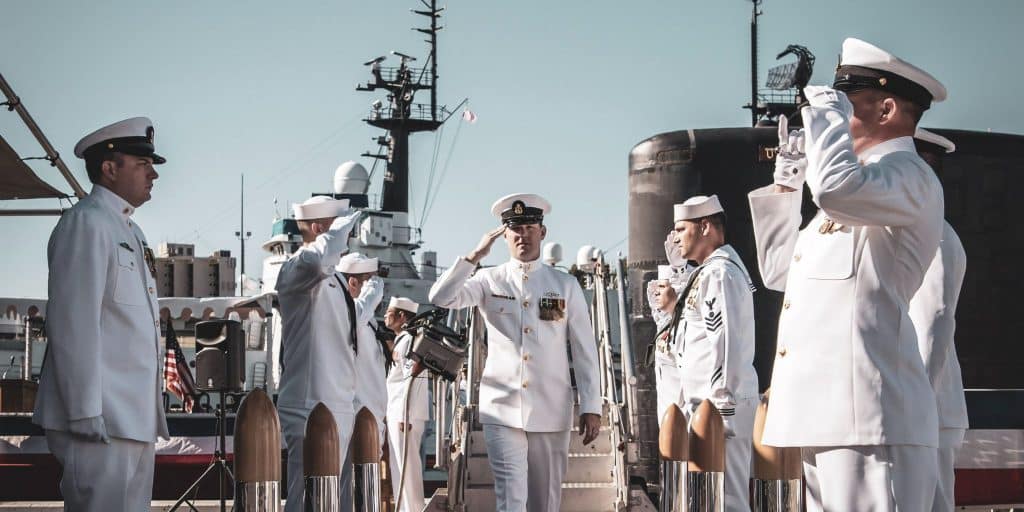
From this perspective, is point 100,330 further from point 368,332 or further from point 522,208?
point 368,332

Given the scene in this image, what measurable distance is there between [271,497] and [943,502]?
88.2 inches

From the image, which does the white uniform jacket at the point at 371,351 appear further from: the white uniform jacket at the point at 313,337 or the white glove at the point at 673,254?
the white glove at the point at 673,254

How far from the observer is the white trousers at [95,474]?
172 inches

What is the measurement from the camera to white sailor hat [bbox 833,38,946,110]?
3.58m

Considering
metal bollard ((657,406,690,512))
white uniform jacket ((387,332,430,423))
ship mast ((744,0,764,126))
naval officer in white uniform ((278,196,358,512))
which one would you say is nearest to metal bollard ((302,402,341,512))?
metal bollard ((657,406,690,512))

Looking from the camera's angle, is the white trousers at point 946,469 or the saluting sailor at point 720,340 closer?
the white trousers at point 946,469

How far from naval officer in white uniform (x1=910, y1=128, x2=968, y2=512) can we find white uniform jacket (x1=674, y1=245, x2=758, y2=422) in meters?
1.67

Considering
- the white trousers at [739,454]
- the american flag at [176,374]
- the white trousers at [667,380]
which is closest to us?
the white trousers at [739,454]

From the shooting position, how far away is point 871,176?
3277 mm

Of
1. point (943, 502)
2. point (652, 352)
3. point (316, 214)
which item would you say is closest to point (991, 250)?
point (652, 352)

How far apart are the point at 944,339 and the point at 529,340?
325 cm

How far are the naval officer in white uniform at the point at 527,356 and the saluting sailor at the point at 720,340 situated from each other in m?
0.72

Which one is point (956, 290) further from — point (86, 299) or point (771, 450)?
point (86, 299)

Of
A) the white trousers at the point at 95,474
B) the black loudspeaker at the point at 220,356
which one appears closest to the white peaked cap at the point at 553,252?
the black loudspeaker at the point at 220,356
